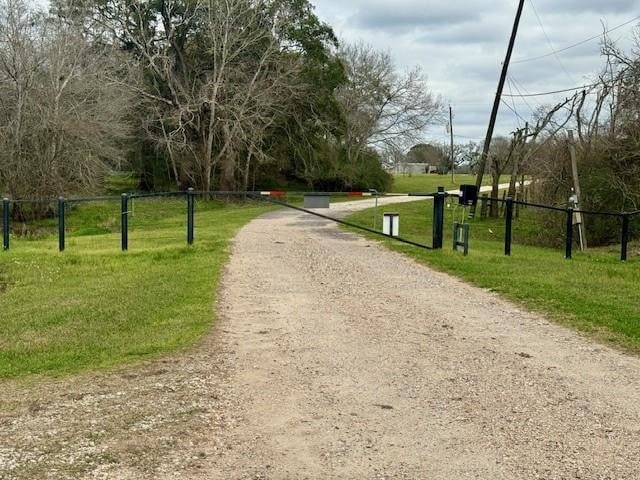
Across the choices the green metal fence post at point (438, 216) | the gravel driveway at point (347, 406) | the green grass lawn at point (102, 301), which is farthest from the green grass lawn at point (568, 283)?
the green grass lawn at point (102, 301)

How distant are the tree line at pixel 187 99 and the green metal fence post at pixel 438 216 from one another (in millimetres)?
18682

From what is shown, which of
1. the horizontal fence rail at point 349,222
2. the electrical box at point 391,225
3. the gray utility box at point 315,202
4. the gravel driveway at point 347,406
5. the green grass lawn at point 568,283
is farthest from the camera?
the electrical box at point 391,225

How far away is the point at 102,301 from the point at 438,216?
7.03 meters

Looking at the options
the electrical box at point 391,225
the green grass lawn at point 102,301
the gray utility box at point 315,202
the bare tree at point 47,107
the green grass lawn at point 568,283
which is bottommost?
the green grass lawn at point 102,301

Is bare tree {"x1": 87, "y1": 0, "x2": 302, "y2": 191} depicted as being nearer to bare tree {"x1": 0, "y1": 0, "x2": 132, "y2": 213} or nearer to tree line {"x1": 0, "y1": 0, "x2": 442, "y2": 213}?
tree line {"x1": 0, "y1": 0, "x2": 442, "y2": 213}

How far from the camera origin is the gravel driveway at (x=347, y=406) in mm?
3961

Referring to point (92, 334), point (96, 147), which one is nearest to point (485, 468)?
point (92, 334)

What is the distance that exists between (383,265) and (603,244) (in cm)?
1328

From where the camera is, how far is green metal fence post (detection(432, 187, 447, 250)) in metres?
13.6

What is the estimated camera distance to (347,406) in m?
4.95

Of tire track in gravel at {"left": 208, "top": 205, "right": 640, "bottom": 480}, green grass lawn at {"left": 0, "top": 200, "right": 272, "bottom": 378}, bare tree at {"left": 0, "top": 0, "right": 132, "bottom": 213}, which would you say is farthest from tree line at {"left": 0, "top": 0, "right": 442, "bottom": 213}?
tire track in gravel at {"left": 208, "top": 205, "right": 640, "bottom": 480}

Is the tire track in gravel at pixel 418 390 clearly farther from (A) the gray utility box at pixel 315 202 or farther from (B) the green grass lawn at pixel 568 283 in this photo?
(A) the gray utility box at pixel 315 202

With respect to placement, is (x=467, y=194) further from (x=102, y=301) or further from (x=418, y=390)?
(x=418, y=390)

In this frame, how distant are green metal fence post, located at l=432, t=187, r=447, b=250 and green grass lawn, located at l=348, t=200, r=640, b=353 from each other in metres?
0.26
